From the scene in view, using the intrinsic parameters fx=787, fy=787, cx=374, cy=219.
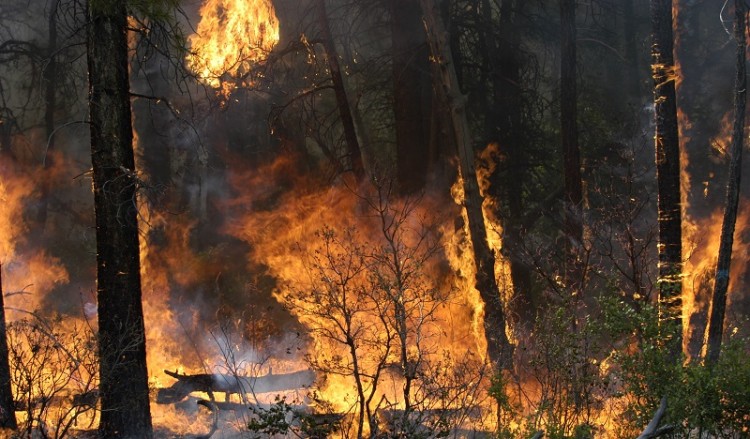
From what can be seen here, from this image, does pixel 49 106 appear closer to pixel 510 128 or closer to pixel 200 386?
pixel 200 386

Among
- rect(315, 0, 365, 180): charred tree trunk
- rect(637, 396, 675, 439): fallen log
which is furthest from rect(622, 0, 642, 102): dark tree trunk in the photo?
rect(637, 396, 675, 439): fallen log

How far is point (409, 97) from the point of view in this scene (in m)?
16.2

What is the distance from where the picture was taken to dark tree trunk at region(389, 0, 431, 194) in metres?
16.0

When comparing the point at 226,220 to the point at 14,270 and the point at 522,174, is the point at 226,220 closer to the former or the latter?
the point at 14,270

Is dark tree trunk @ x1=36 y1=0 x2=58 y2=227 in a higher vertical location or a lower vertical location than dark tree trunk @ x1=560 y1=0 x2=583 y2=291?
higher

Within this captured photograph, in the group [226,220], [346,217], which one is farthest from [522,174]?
[226,220]

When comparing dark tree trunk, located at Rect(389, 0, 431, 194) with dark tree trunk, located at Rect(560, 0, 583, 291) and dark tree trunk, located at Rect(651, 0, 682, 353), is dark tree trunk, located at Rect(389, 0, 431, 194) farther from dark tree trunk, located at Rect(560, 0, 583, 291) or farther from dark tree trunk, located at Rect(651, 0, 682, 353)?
dark tree trunk, located at Rect(651, 0, 682, 353)

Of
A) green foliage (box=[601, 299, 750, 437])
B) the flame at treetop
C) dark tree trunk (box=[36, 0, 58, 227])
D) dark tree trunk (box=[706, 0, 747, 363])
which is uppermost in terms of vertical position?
dark tree trunk (box=[36, 0, 58, 227])

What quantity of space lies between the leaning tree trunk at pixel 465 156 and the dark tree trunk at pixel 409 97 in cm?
205

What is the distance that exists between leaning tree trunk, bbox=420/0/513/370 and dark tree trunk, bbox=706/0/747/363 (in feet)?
11.3

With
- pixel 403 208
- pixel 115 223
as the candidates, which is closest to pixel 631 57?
pixel 403 208

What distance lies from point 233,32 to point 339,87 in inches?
91.8

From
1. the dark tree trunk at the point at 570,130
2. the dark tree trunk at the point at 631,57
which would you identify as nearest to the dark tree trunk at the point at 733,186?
the dark tree trunk at the point at 570,130

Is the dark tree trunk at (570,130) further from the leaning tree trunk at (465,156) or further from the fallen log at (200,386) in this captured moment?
the fallen log at (200,386)
